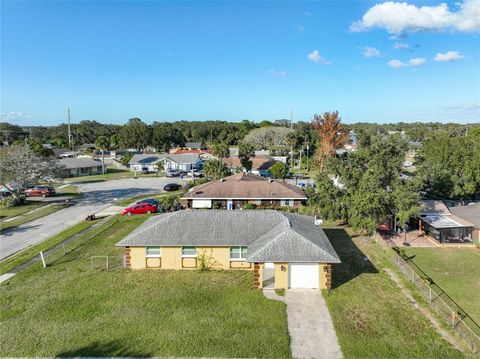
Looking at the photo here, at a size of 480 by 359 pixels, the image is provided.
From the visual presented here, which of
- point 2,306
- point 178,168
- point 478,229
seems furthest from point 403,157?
point 178,168

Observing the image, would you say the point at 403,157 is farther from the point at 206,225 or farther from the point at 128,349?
the point at 128,349

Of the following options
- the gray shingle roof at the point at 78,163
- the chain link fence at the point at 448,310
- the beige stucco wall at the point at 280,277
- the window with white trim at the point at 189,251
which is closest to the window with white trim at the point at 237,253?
the window with white trim at the point at 189,251

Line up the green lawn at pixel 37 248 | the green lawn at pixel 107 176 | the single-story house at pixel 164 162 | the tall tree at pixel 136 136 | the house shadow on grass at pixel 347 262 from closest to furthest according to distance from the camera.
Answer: the house shadow on grass at pixel 347 262, the green lawn at pixel 37 248, the green lawn at pixel 107 176, the single-story house at pixel 164 162, the tall tree at pixel 136 136

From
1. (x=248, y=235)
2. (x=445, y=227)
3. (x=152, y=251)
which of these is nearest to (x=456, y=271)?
(x=445, y=227)

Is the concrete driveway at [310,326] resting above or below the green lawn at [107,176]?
below

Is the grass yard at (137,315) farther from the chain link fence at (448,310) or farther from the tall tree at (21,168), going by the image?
the tall tree at (21,168)
